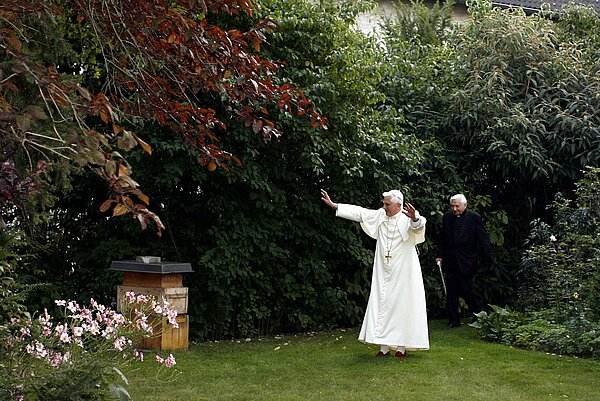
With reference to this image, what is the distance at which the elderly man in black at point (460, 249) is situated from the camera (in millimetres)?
13117

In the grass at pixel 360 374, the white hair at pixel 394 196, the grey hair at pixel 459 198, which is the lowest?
the grass at pixel 360 374

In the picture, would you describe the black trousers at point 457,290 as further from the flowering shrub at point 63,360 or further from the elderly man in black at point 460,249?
the flowering shrub at point 63,360

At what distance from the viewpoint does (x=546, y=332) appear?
11320mm

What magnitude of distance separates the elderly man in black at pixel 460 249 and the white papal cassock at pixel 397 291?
2656 mm

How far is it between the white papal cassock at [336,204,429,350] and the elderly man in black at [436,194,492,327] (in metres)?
2.66

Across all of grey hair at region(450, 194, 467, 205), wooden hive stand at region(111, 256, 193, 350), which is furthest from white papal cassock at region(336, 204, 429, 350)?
grey hair at region(450, 194, 467, 205)

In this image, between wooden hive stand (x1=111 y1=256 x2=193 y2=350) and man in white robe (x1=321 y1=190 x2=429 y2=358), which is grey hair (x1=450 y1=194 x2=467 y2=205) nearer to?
man in white robe (x1=321 y1=190 x2=429 y2=358)

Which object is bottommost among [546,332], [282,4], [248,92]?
[546,332]

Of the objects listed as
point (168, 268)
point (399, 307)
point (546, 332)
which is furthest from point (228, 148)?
point (546, 332)

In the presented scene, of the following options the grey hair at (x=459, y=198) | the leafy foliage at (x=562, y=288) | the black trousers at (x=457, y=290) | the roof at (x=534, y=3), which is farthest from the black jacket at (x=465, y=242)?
the roof at (x=534, y=3)

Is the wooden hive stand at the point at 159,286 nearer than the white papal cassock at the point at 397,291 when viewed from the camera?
No

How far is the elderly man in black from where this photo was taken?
13.1 m

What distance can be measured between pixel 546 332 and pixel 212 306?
405cm

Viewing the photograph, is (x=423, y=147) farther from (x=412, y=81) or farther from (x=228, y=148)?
(x=228, y=148)
